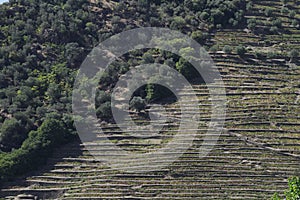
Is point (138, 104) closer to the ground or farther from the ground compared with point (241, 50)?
closer to the ground

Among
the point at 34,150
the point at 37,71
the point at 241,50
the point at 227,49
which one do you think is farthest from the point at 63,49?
the point at 241,50

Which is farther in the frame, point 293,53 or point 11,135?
point 293,53

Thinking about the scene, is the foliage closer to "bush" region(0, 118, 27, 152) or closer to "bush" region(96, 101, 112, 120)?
"bush" region(96, 101, 112, 120)

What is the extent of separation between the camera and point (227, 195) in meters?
41.1

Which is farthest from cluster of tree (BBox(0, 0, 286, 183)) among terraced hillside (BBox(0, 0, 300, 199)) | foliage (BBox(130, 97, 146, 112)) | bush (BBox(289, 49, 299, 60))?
bush (BBox(289, 49, 299, 60))

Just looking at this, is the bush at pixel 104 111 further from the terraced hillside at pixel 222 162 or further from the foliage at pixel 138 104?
the foliage at pixel 138 104

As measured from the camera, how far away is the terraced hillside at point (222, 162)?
1642 inches

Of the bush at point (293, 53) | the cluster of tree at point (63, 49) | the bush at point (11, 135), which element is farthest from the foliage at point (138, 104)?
the bush at point (293, 53)

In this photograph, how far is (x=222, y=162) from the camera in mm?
43219

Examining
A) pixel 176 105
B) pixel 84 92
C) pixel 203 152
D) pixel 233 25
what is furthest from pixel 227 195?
pixel 233 25

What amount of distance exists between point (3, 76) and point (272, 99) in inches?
884

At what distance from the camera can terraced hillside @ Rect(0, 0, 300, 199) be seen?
41719 millimetres

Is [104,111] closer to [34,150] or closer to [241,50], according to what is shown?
[34,150]

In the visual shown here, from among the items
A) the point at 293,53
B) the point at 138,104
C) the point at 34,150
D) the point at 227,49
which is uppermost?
the point at 227,49
